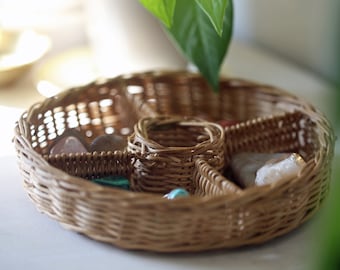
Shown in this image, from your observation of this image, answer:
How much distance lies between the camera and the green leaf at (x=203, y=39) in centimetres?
97

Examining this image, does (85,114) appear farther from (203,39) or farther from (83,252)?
(83,252)

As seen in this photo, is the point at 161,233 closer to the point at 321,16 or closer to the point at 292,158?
the point at 292,158

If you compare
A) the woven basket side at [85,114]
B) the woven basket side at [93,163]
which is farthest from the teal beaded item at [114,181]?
the woven basket side at [85,114]

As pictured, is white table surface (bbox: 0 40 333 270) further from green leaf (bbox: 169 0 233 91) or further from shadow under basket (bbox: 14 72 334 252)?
green leaf (bbox: 169 0 233 91)

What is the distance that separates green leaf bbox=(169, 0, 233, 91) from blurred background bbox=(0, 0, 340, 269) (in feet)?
0.62

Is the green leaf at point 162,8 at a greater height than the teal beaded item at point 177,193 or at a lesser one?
greater

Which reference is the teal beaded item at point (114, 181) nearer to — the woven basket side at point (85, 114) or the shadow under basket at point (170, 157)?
the shadow under basket at point (170, 157)

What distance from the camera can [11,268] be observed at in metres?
0.70

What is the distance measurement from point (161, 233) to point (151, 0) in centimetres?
28

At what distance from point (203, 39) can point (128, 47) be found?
25cm

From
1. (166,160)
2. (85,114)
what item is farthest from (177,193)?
(85,114)

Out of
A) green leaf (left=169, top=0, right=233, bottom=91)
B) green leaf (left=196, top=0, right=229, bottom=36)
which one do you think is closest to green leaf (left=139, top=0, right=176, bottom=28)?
green leaf (left=196, top=0, right=229, bottom=36)

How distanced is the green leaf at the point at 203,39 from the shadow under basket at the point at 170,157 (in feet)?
0.24

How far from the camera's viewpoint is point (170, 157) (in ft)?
2.66
